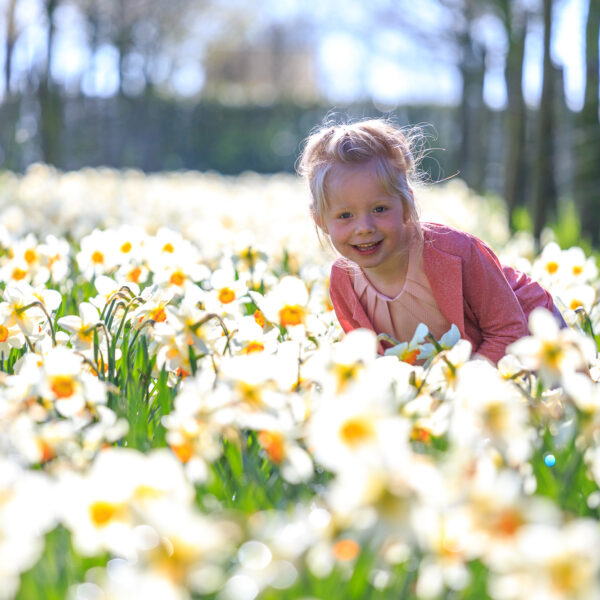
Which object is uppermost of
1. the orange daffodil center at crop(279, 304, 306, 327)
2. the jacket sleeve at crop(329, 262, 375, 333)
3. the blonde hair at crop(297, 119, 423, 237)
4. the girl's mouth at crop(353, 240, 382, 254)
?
the blonde hair at crop(297, 119, 423, 237)

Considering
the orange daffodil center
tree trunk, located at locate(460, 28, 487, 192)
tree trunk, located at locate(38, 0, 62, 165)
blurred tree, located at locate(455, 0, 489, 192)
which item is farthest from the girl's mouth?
tree trunk, located at locate(460, 28, 487, 192)

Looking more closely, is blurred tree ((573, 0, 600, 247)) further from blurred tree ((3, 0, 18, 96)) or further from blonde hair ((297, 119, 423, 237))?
blurred tree ((3, 0, 18, 96))

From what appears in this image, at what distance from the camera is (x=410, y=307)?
253 cm

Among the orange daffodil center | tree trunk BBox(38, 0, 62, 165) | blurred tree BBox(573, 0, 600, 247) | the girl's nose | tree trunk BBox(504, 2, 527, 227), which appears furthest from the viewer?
tree trunk BBox(38, 0, 62, 165)

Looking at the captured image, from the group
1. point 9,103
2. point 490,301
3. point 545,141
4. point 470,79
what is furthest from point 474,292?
point 470,79

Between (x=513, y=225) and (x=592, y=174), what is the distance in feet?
2.59

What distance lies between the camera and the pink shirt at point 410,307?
2494 mm

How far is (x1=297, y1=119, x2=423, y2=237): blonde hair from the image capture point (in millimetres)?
2426

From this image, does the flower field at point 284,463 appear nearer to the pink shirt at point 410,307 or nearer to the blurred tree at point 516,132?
the pink shirt at point 410,307

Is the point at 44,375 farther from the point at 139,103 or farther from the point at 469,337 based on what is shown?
the point at 139,103

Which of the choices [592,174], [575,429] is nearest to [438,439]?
[575,429]

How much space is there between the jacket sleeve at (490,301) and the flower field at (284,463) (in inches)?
6.5

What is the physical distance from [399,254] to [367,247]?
17cm

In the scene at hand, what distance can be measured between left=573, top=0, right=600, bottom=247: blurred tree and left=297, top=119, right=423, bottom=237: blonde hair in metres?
3.03
